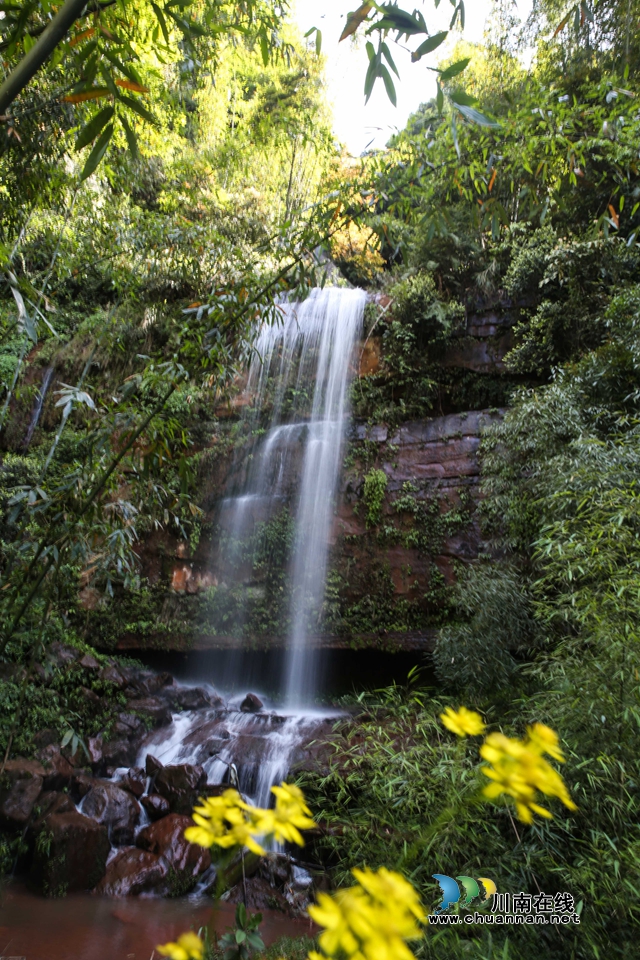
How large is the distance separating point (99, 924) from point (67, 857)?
580 mm

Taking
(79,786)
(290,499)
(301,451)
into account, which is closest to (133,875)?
(79,786)

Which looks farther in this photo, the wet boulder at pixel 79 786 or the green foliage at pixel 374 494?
the green foliage at pixel 374 494

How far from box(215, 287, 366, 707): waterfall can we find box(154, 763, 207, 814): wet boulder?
230 centimetres

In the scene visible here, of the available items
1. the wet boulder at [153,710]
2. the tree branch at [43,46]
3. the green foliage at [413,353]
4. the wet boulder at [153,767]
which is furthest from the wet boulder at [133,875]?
the green foliage at [413,353]

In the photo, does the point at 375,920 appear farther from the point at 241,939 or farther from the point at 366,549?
the point at 366,549

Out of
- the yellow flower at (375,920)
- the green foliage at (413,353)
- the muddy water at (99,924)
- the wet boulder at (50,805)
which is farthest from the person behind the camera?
the green foliage at (413,353)

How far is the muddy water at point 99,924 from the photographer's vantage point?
2.86 m

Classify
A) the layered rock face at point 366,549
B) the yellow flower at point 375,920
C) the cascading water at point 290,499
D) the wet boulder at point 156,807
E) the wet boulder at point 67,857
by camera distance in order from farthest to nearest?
the layered rock face at point 366,549 → the cascading water at point 290,499 → the wet boulder at point 156,807 → the wet boulder at point 67,857 → the yellow flower at point 375,920

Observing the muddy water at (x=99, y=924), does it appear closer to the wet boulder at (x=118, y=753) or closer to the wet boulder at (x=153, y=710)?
the wet boulder at (x=118, y=753)

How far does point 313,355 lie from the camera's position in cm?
852

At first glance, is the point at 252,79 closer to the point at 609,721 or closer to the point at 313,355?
the point at 313,355

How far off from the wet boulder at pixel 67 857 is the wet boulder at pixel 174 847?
1.03 ft

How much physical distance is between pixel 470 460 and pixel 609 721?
4.47 meters

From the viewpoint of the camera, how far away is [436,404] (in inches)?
293
